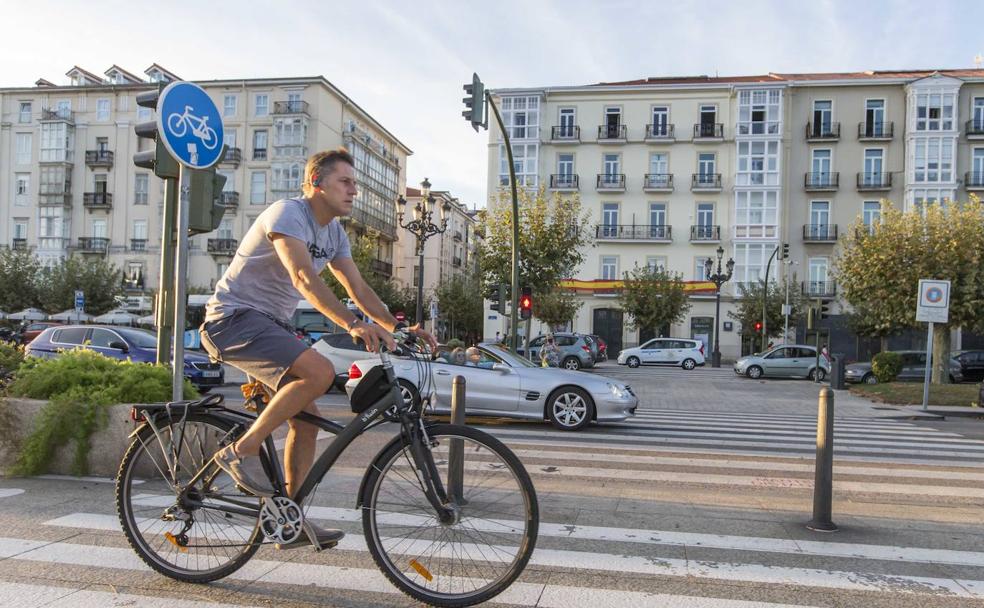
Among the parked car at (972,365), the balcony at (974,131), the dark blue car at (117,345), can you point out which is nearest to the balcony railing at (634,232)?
the balcony at (974,131)

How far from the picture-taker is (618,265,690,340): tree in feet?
154

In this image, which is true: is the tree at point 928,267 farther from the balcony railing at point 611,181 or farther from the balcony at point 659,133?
the balcony railing at point 611,181

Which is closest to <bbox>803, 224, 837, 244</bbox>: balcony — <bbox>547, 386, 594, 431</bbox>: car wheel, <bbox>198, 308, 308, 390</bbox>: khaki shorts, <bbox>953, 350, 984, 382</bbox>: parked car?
<bbox>953, 350, 984, 382</bbox>: parked car

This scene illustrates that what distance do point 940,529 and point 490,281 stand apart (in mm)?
28725

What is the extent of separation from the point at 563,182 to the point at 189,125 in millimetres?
48333

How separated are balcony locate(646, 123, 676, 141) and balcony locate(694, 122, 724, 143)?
1592 millimetres

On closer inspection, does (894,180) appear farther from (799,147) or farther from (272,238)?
(272,238)

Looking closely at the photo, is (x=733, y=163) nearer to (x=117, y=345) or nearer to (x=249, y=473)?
(x=117, y=345)

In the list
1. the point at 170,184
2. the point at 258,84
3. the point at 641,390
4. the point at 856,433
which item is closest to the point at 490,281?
the point at 641,390

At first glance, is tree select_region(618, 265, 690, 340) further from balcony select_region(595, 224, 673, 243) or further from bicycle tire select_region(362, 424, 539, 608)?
bicycle tire select_region(362, 424, 539, 608)

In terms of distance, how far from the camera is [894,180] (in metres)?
49.1

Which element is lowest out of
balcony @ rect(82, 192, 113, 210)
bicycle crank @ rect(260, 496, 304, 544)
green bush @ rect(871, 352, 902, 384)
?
green bush @ rect(871, 352, 902, 384)

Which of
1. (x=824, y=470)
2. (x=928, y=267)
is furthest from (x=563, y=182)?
(x=824, y=470)

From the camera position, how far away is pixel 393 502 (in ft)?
10.9
